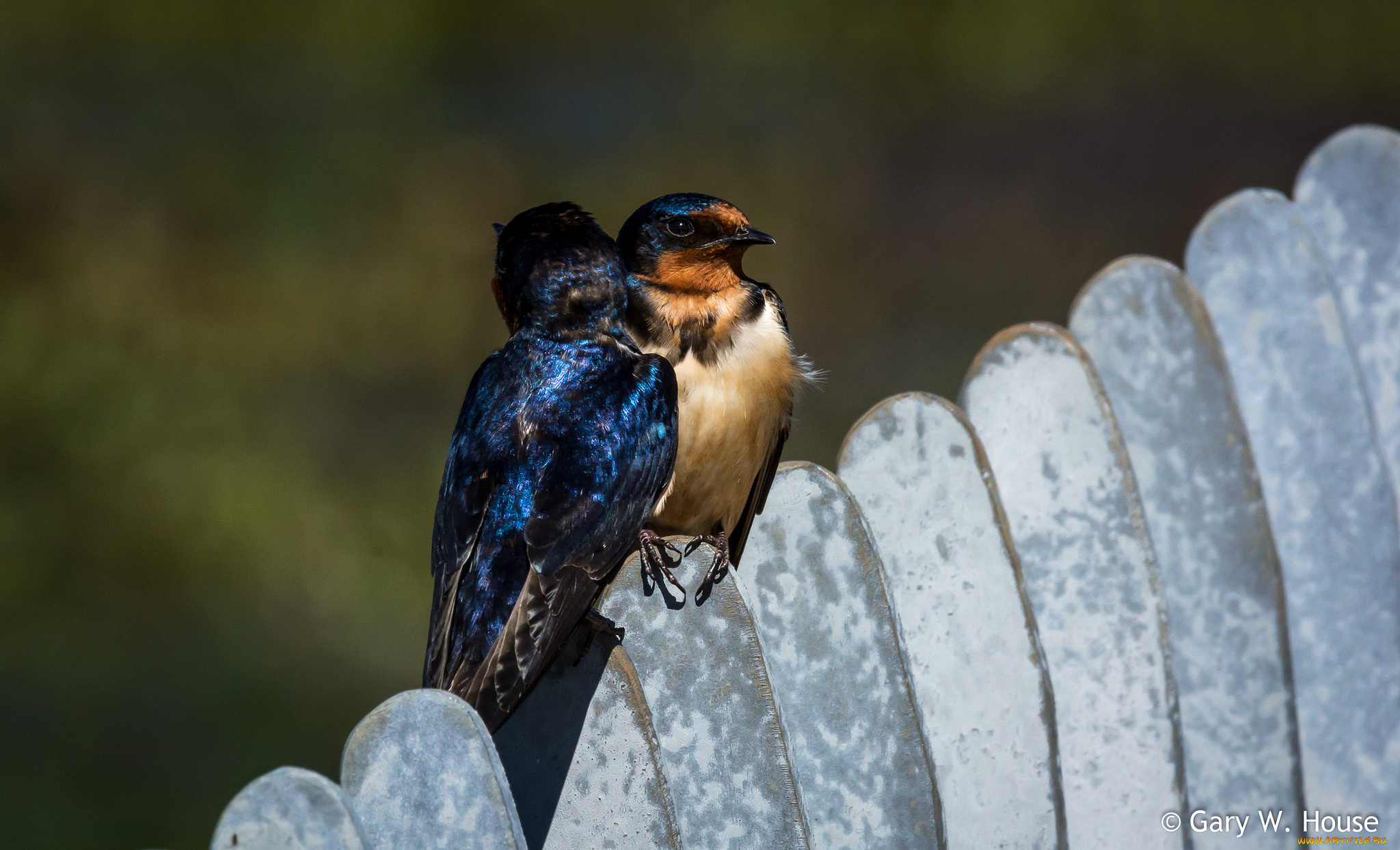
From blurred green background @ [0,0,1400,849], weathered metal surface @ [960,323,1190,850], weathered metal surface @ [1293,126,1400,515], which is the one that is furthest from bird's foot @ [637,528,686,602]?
blurred green background @ [0,0,1400,849]

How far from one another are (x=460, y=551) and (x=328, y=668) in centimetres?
266

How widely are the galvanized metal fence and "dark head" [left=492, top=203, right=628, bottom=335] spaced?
0.23 m

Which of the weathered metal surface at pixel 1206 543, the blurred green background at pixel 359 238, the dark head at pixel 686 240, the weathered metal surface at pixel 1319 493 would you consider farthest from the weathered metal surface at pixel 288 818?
the blurred green background at pixel 359 238

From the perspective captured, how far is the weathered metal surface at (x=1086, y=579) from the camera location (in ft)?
4.32

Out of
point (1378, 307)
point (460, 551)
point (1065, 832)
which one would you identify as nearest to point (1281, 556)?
point (1378, 307)

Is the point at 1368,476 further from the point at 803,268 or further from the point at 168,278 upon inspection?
the point at 168,278

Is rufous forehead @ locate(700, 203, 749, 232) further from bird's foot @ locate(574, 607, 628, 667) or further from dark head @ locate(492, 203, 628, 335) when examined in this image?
bird's foot @ locate(574, 607, 628, 667)

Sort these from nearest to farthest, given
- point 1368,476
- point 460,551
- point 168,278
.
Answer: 1. point 460,551
2. point 1368,476
3. point 168,278

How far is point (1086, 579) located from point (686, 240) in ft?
1.77

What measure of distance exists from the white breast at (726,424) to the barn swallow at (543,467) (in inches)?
5.5

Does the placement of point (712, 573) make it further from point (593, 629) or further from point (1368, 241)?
point (1368, 241)

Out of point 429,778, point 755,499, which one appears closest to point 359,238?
point 755,499

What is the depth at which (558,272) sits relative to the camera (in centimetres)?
112

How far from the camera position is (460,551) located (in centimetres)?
107
